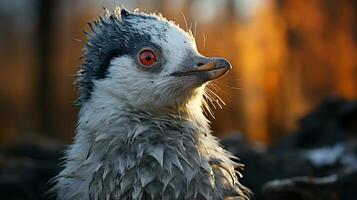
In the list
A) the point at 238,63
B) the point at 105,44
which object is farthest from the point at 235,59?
the point at 105,44

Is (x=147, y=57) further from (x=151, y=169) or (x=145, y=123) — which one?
(x=151, y=169)

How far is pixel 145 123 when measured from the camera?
551 centimetres

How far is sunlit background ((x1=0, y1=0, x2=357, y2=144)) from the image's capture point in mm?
14609

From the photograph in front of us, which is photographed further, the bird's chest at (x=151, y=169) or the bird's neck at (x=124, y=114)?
the bird's neck at (x=124, y=114)

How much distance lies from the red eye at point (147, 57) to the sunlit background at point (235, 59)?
888 millimetres

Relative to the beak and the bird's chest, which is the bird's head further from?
the bird's chest

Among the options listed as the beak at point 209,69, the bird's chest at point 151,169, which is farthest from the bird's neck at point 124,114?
the beak at point 209,69

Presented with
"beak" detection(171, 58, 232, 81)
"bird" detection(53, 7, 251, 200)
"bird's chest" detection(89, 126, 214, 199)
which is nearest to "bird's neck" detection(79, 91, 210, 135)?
"bird" detection(53, 7, 251, 200)

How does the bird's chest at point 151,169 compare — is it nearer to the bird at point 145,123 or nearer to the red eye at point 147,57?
the bird at point 145,123

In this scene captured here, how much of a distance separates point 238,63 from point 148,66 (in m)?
17.2

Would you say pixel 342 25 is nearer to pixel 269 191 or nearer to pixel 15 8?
pixel 269 191

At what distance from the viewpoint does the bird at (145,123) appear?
533 centimetres

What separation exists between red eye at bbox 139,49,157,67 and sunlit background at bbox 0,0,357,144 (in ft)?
2.91

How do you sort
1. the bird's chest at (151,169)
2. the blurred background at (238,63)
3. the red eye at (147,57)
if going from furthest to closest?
the blurred background at (238,63) < the red eye at (147,57) < the bird's chest at (151,169)
